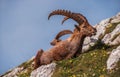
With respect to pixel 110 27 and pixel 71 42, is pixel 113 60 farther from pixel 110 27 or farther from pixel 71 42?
pixel 110 27

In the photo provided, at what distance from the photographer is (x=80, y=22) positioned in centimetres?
3741

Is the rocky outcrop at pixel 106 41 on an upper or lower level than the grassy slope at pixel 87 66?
upper

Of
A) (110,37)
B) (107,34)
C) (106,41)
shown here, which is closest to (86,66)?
(106,41)

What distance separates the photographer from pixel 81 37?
37312 mm

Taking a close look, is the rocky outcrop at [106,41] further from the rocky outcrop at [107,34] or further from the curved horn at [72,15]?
the curved horn at [72,15]

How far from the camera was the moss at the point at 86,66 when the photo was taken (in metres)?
28.6

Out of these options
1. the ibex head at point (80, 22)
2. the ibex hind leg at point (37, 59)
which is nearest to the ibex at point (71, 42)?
the ibex head at point (80, 22)

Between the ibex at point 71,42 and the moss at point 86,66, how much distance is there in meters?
2.49

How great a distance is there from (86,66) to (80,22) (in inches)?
286

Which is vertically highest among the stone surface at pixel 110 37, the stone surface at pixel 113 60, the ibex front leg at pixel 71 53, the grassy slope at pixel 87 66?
the stone surface at pixel 110 37

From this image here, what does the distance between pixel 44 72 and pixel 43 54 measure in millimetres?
6010

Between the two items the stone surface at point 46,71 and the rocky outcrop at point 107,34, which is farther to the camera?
the rocky outcrop at point 107,34

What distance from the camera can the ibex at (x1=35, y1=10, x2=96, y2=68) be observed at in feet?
120

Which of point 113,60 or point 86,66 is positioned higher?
point 86,66
